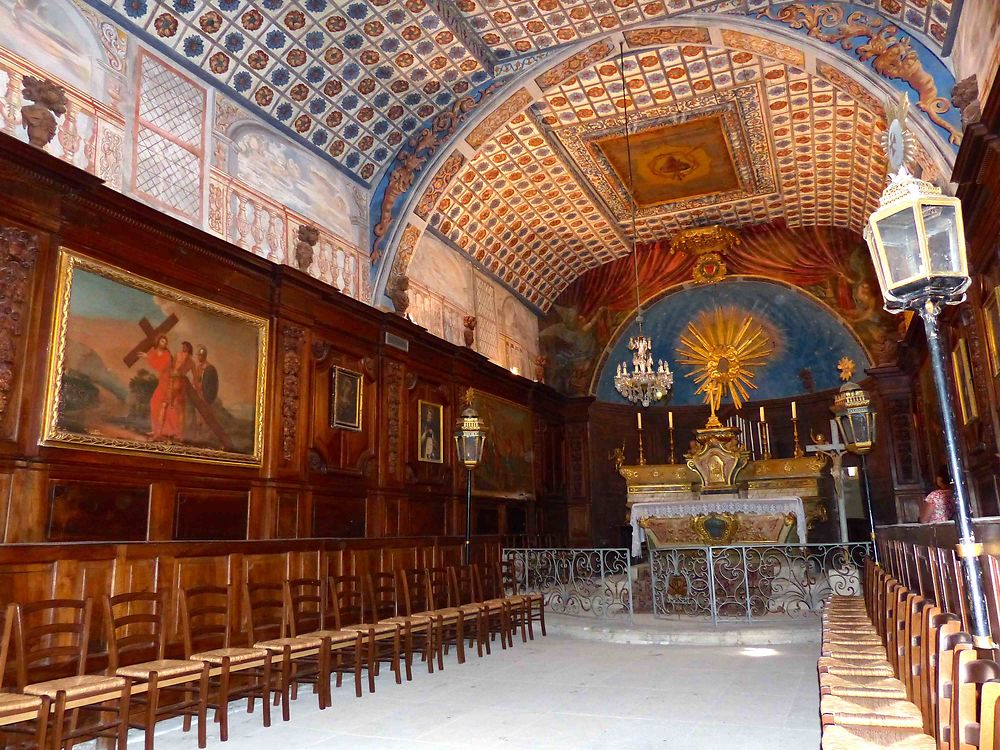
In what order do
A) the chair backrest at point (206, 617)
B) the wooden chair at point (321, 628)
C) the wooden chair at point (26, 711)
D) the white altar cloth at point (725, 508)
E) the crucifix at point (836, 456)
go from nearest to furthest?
1. the wooden chair at point (26, 711)
2. the chair backrest at point (206, 617)
3. the wooden chair at point (321, 628)
4. the white altar cloth at point (725, 508)
5. the crucifix at point (836, 456)

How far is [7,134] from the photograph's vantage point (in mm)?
6180

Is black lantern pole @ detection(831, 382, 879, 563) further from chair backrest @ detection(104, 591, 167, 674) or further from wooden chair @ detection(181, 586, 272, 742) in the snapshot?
chair backrest @ detection(104, 591, 167, 674)

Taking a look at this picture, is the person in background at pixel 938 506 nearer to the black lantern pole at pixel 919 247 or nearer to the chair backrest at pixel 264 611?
the black lantern pole at pixel 919 247

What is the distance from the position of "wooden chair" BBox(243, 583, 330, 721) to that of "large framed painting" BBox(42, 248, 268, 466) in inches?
76.8

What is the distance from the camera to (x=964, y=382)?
9.15 meters

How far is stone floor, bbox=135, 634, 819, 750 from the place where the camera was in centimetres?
476

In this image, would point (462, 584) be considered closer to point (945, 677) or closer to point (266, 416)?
point (266, 416)

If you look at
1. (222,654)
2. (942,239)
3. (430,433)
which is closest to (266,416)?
(430,433)

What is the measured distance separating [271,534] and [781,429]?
12.5 m

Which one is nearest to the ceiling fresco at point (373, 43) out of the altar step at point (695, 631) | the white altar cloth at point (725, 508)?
the white altar cloth at point (725, 508)

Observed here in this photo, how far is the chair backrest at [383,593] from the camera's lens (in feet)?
25.6

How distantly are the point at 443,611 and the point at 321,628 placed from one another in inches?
52.5

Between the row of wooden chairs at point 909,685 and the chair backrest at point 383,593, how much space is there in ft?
14.4

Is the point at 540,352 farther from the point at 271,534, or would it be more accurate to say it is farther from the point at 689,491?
the point at 271,534
